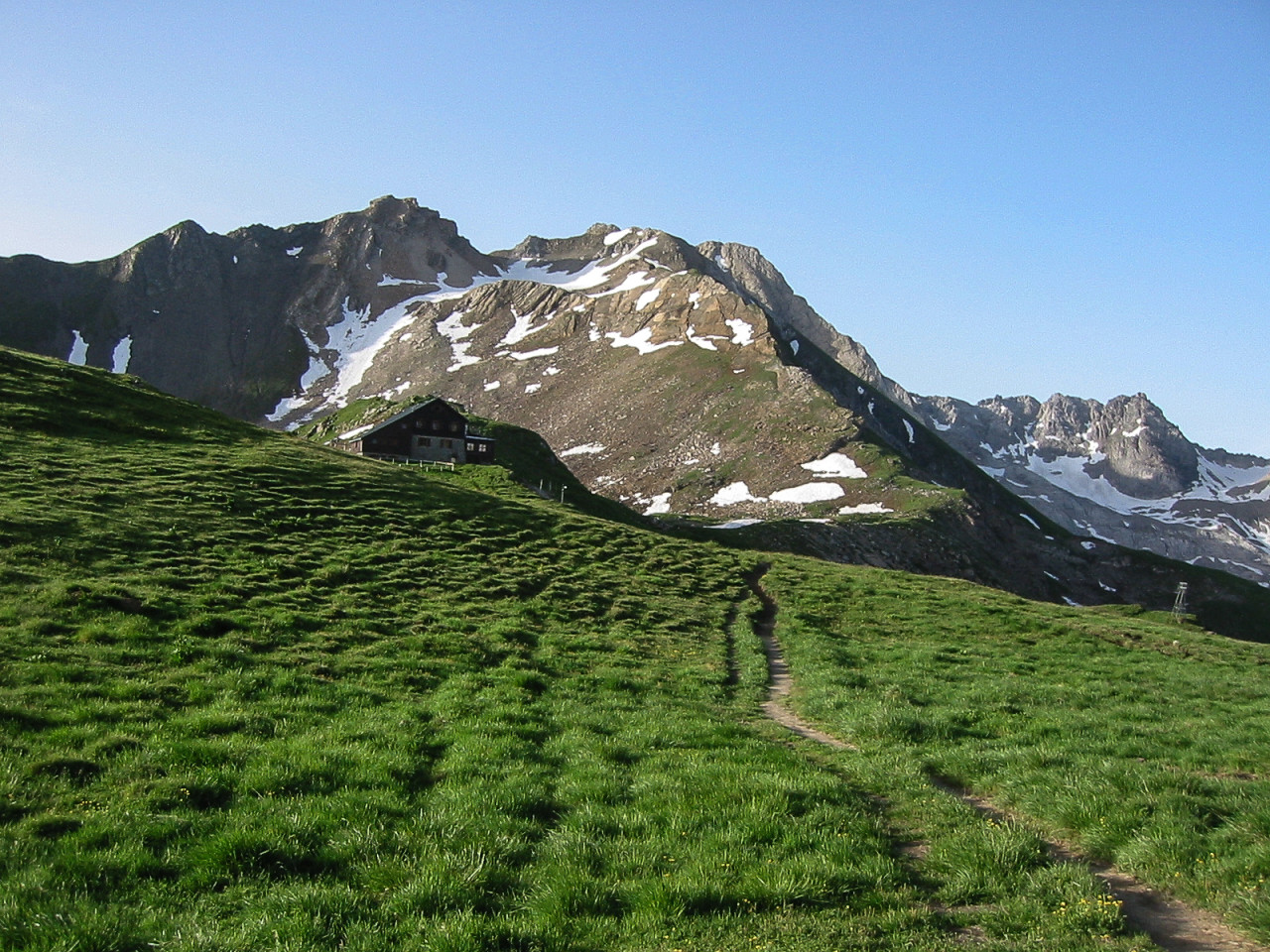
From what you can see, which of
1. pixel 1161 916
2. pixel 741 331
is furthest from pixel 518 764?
pixel 741 331

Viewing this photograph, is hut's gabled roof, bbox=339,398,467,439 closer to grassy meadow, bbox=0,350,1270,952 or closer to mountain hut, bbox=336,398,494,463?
mountain hut, bbox=336,398,494,463

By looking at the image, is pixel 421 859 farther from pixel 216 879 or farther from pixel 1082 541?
pixel 1082 541

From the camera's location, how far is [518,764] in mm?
12547

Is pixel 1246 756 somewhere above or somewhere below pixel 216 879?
above

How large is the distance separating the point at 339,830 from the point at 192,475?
32.7 meters

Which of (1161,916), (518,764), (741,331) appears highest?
(741,331)

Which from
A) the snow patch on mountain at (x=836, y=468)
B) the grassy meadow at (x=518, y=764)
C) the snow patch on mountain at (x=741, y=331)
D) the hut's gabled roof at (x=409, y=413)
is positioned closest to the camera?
the grassy meadow at (x=518, y=764)

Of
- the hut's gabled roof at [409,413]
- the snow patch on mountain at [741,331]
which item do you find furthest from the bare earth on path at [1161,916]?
the snow patch on mountain at [741,331]

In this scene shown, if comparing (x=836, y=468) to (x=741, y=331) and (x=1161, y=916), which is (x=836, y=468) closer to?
(x=741, y=331)

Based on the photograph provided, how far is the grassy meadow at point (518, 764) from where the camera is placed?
25.8 feet

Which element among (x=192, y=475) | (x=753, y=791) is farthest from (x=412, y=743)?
(x=192, y=475)

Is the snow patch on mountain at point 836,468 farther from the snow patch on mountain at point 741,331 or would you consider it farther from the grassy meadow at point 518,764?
the grassy meadow at point 518,764

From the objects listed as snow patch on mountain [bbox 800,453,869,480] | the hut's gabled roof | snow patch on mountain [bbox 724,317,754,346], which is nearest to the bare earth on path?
the hut's gabled roof

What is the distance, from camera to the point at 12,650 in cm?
1575
